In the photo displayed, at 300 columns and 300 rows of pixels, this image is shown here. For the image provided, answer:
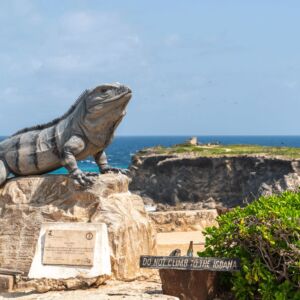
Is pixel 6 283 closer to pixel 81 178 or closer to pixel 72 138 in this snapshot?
pixel 81 178

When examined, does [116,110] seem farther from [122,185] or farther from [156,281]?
[156,281]

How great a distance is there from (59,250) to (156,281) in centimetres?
157

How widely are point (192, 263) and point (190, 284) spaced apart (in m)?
0.28

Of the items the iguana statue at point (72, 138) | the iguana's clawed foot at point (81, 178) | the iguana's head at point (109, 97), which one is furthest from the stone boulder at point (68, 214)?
the iguana's head at point (109, 97)

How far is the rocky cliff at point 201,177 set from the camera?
50.0 m

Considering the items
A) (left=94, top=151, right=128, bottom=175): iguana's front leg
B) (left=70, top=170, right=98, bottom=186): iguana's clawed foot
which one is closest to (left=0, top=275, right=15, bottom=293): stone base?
(left=70, top=170, right=98, bottom=186): iguana's clawed foot

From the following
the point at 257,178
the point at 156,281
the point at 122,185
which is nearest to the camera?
the point at 156,281

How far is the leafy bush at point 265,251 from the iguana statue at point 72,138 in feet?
9.96

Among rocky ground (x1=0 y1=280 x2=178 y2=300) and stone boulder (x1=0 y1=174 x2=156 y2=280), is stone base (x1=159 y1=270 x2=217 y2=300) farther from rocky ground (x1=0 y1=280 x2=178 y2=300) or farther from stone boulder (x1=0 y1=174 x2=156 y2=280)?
stone boulder (x1=0 y1=174 x2=156 y2=280)

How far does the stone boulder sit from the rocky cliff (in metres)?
37.8

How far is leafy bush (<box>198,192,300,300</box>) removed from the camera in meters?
7.19

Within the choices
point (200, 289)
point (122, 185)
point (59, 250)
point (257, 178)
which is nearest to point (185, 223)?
point (122, 185)

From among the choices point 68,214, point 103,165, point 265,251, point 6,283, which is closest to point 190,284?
point 265,251

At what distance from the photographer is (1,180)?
10680mm
